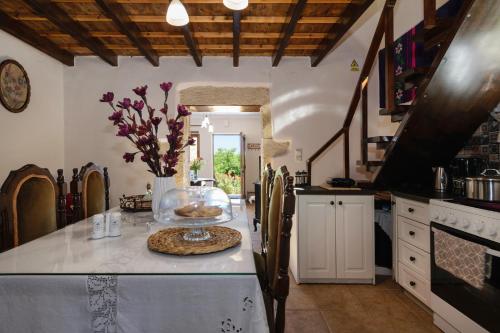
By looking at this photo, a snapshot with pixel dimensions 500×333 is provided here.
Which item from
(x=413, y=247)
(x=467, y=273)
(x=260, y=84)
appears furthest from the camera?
(x=260, y=84)

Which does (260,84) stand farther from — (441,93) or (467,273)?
(467,273)

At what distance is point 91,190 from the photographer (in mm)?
2375

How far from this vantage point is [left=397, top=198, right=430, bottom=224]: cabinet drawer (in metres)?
2.08

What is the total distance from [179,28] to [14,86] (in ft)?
5.08

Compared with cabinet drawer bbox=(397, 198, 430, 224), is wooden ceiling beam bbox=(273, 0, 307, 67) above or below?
above

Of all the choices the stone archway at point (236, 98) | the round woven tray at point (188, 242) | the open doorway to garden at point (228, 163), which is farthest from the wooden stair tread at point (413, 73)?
the open doorway to garden at point (228, 163)

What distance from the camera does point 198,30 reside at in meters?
2.81

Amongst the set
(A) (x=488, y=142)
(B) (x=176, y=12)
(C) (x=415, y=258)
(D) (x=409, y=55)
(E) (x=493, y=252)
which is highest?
(D) (x=409, y=55)

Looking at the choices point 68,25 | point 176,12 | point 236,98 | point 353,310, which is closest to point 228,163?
point 236,98

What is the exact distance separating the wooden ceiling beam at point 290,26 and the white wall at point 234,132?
5177 mm

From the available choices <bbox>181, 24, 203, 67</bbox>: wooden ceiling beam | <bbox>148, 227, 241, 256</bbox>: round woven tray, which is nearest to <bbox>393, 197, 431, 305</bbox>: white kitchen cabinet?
<bbox>148, 227, 241, 256</bbox>: round woven tray

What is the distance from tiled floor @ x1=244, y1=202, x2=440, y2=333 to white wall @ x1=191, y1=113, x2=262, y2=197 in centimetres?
599

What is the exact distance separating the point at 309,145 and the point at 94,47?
2.41 metres

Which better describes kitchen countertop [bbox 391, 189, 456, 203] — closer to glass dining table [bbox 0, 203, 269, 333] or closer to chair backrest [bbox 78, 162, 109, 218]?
glass dining table [bbox 0, 203, 269, 333]
